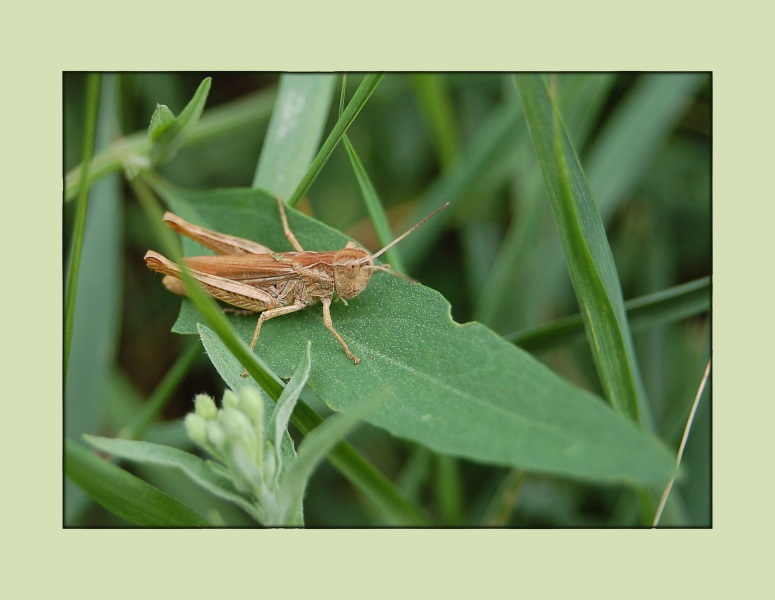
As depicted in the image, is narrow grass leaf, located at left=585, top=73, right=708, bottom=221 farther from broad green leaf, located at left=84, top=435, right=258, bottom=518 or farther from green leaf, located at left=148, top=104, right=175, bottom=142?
broad green leaf, located at left=84, top=435, right=258, bottom=518

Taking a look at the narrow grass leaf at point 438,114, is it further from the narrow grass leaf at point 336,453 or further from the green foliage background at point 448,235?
the narrow grass leaf at point 336,453

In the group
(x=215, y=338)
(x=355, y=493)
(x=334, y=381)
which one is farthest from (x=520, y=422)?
(x=355, y=493)

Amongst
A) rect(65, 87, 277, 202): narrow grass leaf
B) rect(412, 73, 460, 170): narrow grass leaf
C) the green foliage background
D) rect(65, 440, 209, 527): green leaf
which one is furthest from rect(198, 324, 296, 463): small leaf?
rect(412, 73, 460, 170): narrow grass leaf

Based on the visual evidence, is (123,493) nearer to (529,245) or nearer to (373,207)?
(373,207)

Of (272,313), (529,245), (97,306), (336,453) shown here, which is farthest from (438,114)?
(336,453)

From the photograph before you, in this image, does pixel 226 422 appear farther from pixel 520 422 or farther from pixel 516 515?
pixel 516 515

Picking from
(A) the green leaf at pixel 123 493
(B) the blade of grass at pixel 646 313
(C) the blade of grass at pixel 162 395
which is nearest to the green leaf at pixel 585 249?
(B) the blade of grass at pixel 646 313
